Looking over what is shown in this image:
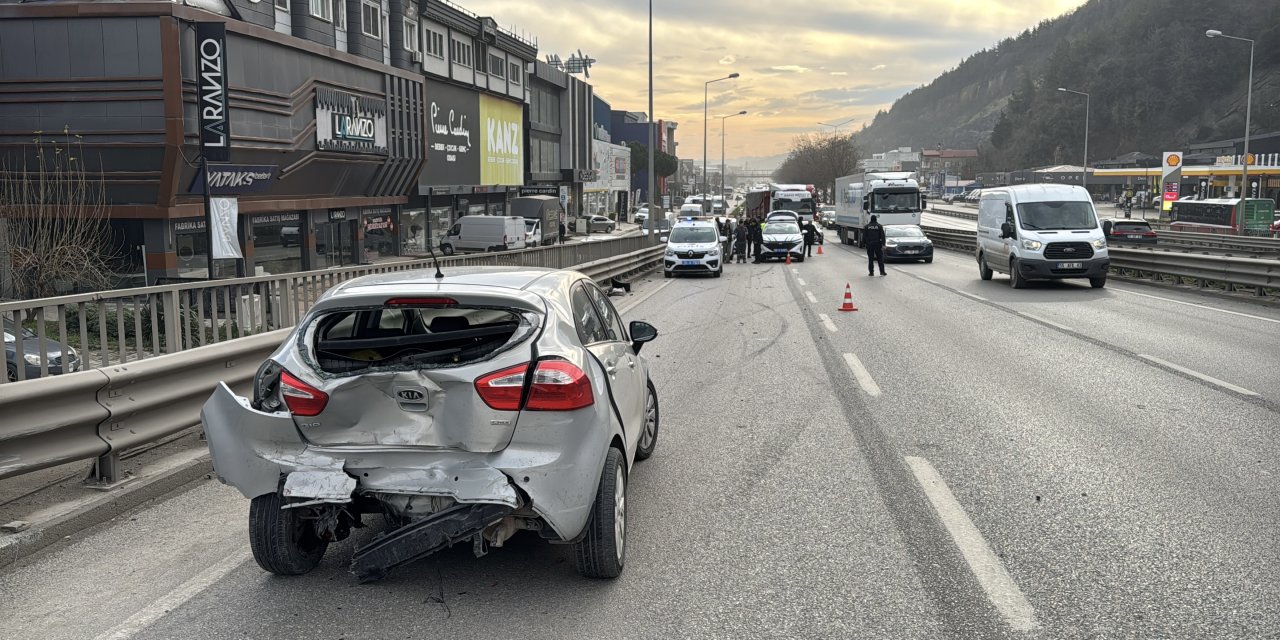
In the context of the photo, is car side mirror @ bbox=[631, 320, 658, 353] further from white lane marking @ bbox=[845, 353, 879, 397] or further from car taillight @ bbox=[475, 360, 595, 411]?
white lane marking @ bbox=[845, 353, 879, 397]

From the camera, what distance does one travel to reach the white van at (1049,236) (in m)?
21.8

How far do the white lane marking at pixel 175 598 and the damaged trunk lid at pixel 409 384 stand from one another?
949 millimetres

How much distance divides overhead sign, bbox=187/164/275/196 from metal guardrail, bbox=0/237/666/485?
21748 millimetres

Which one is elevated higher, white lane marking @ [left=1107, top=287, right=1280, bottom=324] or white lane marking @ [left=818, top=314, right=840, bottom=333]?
white lane marking @ [left=1107, top=287, right=1280, bottom=324]

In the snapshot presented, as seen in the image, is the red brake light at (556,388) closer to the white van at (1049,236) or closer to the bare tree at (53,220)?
the bare tree at (53,220)

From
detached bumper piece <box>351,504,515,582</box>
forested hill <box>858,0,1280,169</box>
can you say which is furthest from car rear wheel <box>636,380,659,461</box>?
forested hill <box>858,0,1280,169</box>

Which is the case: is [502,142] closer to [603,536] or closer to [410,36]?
[410,36]

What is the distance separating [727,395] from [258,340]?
442 centimetres

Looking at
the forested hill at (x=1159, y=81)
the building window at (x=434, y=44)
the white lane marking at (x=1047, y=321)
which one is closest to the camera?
the white lane marking at (x=1047, y=321)

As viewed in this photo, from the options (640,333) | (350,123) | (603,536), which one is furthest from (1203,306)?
(350,123)

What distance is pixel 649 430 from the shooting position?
7.31 metres

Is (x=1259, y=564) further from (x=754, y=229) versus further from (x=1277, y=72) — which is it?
(x=1277, y=72)

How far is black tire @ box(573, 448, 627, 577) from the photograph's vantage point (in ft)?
15.7

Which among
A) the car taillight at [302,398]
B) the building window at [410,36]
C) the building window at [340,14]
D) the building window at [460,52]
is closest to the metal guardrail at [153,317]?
the car taillight at [302,398]
